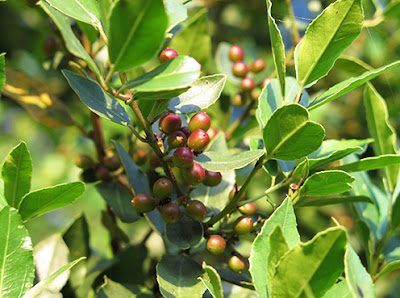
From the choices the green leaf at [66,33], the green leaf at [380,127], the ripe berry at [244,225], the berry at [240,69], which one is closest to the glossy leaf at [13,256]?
the green leaf at [66,33]

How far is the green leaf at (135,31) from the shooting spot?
66 cm

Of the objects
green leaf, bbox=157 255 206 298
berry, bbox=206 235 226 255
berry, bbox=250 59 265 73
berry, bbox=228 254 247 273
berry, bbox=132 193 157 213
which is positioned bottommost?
berry, bbox=228 254 247 273

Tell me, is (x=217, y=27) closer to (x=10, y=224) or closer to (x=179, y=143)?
(x=179, y=143)

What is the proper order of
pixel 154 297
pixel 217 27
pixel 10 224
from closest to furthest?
pixel 10 224 → pixel 154 297 → pixel 217 27

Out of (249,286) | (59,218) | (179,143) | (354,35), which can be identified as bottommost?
(59,218)

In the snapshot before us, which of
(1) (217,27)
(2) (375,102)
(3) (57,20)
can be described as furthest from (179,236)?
(1) (217,27)

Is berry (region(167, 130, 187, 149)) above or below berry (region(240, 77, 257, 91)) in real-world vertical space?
above

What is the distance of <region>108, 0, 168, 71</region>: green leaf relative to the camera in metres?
0.66

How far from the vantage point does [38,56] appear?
1804mm

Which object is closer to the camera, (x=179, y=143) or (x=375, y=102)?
(x=179, y=143)

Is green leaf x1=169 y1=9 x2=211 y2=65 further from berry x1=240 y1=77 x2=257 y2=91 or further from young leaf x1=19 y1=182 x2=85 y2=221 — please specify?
young leaf x1=19 y1=182 x2=85 y2=221

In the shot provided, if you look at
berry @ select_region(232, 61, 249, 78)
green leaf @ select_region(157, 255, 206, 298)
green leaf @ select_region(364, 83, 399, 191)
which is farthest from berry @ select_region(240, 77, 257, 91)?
green leaf @ select_region(157, 255, 206, 298)

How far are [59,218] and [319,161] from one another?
6.86 ft

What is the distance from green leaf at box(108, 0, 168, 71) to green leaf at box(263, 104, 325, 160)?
0.27 meters
